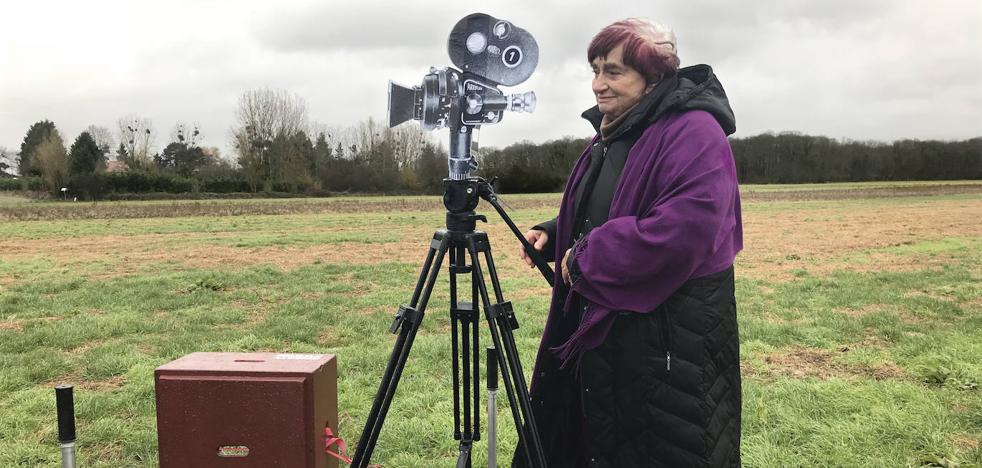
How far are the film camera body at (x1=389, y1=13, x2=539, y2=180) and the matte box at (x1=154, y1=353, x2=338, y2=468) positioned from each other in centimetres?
101

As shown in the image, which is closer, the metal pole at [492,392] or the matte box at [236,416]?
the matte box at [236,416]

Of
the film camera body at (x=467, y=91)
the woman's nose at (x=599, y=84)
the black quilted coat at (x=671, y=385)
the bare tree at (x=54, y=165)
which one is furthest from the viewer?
the bare tree at (x=54, y=165)

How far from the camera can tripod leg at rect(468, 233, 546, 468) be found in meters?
2.23

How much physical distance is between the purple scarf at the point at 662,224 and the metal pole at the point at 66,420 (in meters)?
1.70

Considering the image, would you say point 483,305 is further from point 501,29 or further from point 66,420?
point 66,420

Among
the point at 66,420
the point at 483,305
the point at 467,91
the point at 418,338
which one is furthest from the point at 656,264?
the point at 418,338

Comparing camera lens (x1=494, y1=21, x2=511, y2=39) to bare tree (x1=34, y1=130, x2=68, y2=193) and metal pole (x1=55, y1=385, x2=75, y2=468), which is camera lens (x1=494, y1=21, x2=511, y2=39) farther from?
bare tree (x1=34, y1=130, x2=68, y2=193)

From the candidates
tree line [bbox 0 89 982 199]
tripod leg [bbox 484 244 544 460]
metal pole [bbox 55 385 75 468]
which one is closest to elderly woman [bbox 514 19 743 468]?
tripod leg [bbox 484 244 544 460]

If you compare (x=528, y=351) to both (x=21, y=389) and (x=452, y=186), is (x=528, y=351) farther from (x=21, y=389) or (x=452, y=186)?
(x=21, y=389)

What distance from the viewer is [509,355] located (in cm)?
227

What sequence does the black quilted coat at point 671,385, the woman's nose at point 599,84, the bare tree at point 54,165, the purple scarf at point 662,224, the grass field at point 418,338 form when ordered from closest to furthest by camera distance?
the purple scarf at point 662,224 < the black quilted coat at point 671,385 < the woman's nose at point 599,84 < the grass field at point 418,338 < the bare tree at point 54,165

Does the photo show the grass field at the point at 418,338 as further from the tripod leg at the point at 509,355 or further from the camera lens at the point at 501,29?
the camera lens at the point at 501,29

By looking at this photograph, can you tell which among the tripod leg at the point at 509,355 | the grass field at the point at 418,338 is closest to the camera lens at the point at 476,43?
the tripod leg at the point at 509,355

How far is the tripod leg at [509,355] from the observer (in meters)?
2.23
